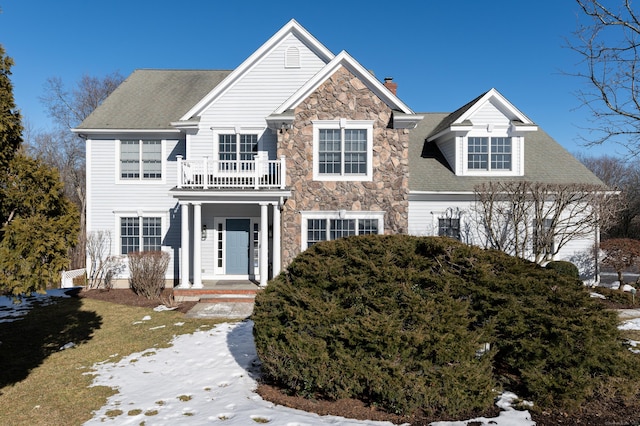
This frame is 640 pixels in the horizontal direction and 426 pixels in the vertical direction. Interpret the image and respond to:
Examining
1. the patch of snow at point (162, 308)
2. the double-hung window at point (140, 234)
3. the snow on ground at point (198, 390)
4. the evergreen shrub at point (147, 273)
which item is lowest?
the patch of snow at point (162, 308)

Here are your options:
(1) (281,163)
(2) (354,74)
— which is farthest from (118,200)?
(2) (354,74)

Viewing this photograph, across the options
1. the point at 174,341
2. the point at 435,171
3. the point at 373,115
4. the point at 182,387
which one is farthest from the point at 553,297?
the point at 435,171

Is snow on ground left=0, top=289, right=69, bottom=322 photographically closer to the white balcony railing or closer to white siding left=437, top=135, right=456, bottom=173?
the white balcony railing

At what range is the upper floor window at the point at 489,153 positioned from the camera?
47.6 feet

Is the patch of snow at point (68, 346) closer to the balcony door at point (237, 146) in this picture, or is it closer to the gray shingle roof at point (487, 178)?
the balcony door at point (237, 146)

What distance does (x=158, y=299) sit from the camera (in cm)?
1252

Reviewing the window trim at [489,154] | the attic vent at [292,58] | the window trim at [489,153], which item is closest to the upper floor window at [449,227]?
the window trim at [489,153]

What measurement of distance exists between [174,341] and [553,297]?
7460mm

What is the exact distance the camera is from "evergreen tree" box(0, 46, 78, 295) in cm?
547

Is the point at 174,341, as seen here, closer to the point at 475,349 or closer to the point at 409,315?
the point at 409,315

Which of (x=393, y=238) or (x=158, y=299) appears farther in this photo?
(x=158, y=299)

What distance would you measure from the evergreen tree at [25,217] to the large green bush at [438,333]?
3.47 meters

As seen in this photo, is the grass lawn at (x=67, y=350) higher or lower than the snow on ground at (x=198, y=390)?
lower

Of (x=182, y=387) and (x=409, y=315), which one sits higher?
(x=409, y=315)
